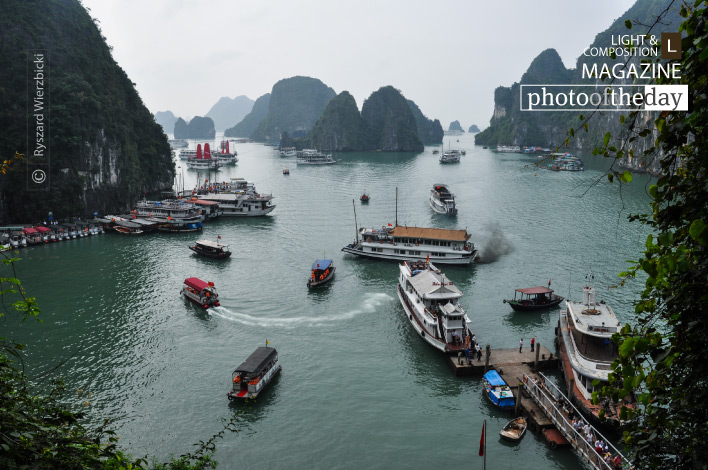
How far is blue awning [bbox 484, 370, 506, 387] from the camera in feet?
115

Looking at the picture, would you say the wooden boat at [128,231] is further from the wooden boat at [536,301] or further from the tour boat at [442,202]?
the wooden boat at [536,301]

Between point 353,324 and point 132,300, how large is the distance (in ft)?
83.3

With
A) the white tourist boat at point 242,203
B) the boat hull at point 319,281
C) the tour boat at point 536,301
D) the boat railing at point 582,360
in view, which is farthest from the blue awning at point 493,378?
the white tourist boat at point 242,203

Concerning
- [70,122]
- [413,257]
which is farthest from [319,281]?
[70,122]

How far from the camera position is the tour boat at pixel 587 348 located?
32944mm

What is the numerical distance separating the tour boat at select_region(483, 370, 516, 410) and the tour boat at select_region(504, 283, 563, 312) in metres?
14.8

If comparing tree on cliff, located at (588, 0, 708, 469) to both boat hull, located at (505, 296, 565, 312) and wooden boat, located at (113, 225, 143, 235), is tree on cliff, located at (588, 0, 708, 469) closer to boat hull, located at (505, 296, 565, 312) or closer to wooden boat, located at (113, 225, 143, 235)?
boat hull, located at (505, 296, 565, 312)

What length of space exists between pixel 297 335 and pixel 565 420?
23603 mm

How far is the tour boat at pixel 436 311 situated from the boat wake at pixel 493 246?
1877cm

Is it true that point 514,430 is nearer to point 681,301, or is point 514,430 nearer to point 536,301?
point 536,301

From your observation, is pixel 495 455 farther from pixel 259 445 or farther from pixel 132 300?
pixel 132 300

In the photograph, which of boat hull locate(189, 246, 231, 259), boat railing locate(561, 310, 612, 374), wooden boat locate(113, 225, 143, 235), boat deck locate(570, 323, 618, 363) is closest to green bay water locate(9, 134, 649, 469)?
wooden boat locate(113, 225, 143, 235)

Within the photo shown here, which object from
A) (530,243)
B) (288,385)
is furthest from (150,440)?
(530,243)

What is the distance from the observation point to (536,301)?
5006cm
